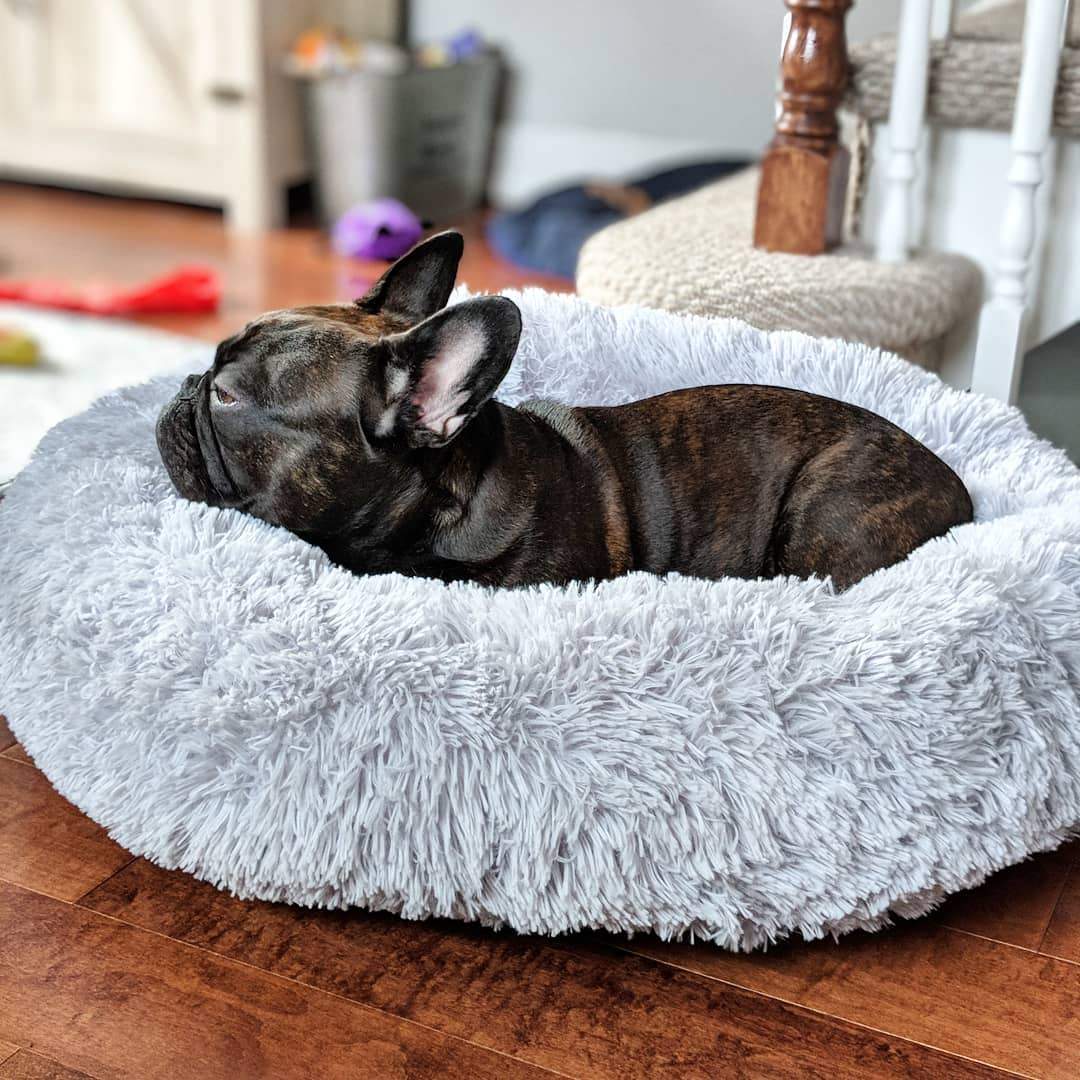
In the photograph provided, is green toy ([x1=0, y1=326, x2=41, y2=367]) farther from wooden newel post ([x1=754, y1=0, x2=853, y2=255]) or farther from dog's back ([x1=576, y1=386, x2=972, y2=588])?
dog's back ([x1=576, y1=386, x2=972, y2=588])

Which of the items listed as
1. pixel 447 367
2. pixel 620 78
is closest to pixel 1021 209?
pixel 447 367

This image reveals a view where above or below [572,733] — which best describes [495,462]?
above

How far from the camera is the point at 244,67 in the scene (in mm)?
3898

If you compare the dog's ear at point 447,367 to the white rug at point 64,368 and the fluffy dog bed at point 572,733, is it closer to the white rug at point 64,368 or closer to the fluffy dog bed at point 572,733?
the fluffy dog bed at point 572,733

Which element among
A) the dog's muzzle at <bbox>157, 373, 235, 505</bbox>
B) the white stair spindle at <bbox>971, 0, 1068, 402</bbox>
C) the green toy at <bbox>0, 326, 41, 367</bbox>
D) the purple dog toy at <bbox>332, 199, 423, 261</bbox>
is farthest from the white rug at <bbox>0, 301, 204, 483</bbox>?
the white stair spindle at <bbox>971, 0, 1068, 402</bbox>

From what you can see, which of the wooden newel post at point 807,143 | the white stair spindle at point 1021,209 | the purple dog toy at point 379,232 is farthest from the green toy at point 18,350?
the white stair spindle at point 1021,209

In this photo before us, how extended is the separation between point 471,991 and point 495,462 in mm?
552

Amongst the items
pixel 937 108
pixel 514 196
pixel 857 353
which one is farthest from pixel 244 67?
pixel 857 353

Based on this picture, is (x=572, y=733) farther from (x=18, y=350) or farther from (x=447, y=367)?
(x=18, y=350)

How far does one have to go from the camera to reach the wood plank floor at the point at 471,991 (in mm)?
1136

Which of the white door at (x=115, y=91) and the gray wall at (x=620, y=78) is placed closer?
the white door at (x=115, y=91)

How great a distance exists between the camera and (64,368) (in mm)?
2881

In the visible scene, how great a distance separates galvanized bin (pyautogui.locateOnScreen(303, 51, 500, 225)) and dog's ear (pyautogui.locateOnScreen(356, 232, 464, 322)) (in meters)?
2.39

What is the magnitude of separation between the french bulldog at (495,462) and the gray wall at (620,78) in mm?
2731
